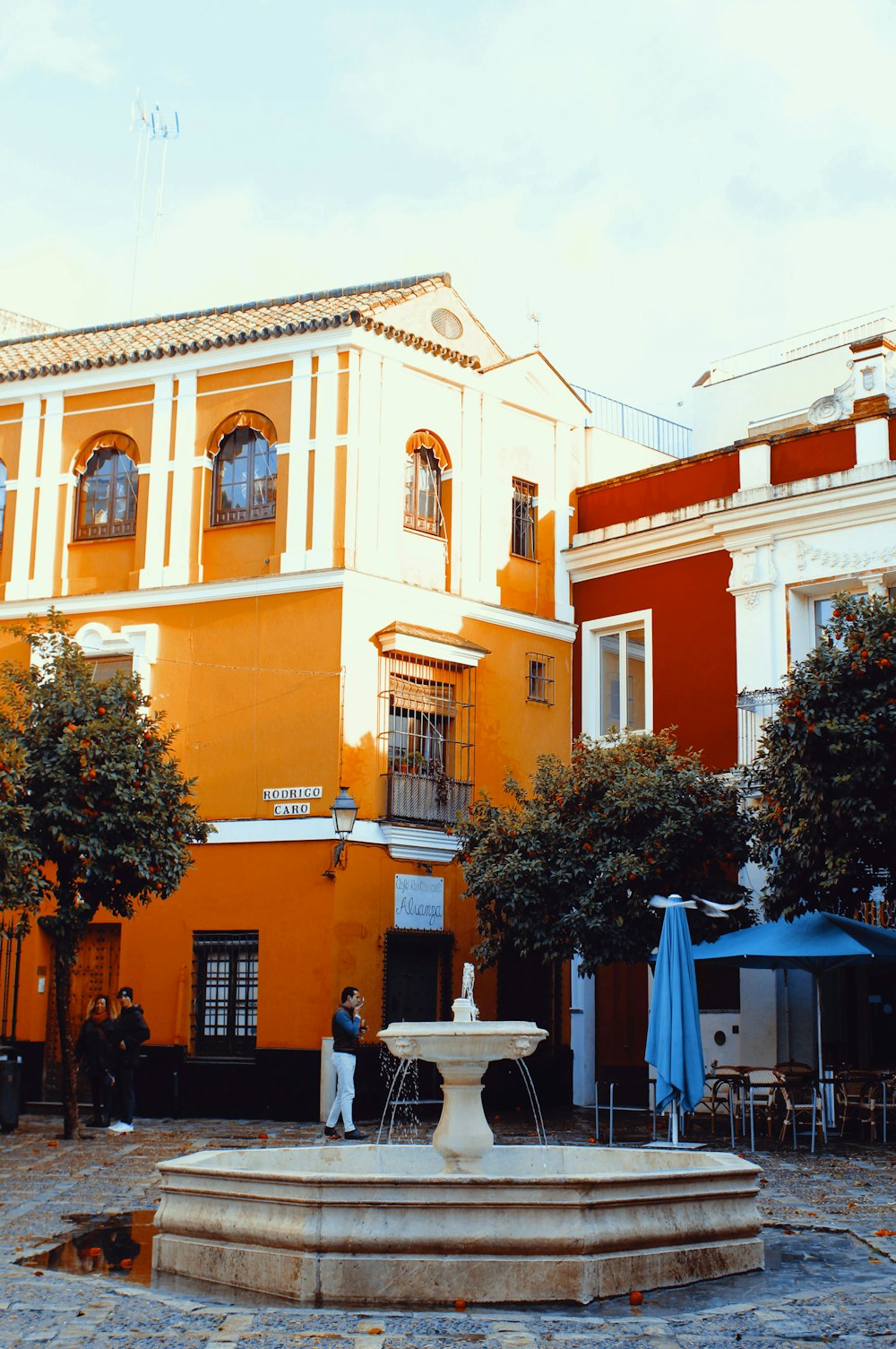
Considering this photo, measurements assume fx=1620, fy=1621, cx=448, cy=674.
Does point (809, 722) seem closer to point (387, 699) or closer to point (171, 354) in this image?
point (387, 699)

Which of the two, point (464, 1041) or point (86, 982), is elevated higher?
point (86, 982)

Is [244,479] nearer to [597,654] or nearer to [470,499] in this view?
[470,499]

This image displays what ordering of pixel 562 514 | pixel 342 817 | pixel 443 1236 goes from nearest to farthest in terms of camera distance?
pixel 443 1236
pixel 342 817
pixel 562 514

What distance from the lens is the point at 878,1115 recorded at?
16.9 m

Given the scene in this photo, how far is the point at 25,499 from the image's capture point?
21.3 m

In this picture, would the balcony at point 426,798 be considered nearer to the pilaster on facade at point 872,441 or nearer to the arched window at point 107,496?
the arched window at point 107,496

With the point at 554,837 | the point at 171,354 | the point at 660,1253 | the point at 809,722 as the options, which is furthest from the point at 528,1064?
the point at 660,1253

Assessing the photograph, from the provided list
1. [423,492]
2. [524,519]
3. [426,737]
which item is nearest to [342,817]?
[426,737]

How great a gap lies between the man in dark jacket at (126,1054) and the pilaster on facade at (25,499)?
674 centimetres

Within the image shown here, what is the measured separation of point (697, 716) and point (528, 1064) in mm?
4810

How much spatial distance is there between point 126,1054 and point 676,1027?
581 centimetres

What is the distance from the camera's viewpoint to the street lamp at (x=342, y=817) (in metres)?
17.7

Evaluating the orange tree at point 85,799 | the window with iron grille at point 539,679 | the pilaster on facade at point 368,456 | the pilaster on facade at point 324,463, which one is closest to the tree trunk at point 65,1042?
the orange tree at point 85,799

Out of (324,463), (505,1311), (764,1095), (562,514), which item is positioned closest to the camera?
(505,1311)
